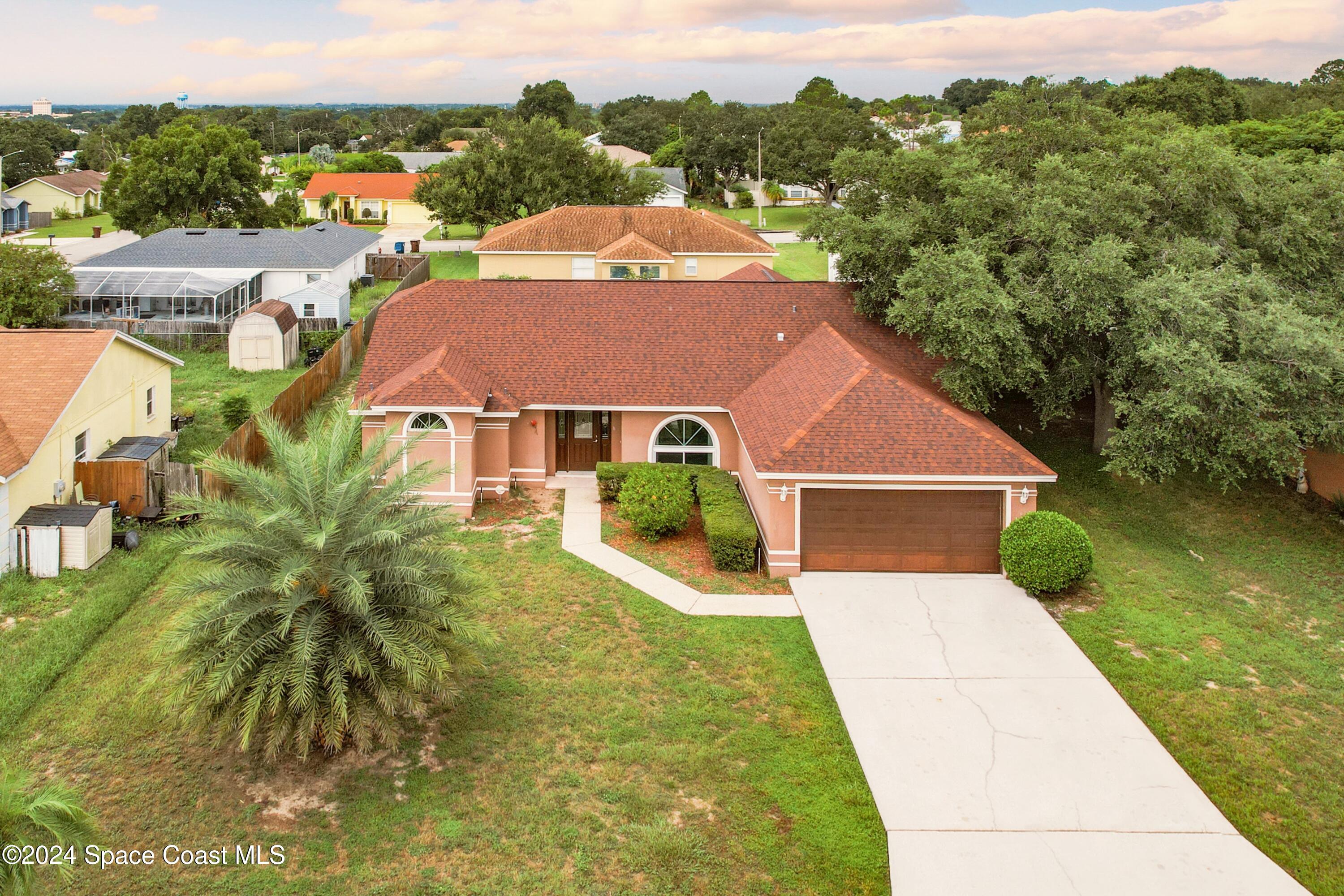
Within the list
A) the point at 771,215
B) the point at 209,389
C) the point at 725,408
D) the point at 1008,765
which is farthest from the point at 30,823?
the point at 771,215

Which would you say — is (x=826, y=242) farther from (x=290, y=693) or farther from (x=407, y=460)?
(x=290, y=693)

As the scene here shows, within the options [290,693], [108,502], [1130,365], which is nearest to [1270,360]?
[1130,365]

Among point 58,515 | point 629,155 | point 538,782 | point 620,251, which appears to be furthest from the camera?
point 629,155

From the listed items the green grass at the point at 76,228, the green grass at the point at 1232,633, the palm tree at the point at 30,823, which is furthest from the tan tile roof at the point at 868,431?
the green grass at the point at 76,228

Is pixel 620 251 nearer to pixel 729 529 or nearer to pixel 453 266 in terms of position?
pixel 453 266

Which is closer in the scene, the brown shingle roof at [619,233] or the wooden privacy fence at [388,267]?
the brown shingle roof at [619,233]

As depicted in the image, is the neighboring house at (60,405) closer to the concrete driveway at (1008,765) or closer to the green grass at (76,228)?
the concrete driveway at (1008,765)

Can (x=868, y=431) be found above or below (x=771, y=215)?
below
